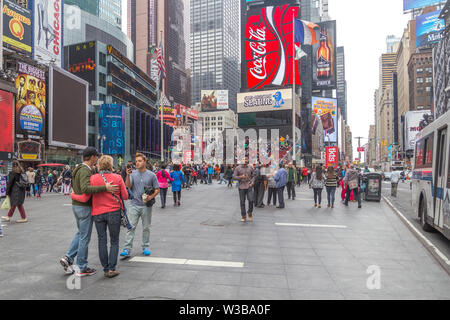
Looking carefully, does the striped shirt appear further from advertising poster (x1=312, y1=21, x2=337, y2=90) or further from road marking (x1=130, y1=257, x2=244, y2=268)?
advertising poster (x1=312, y1=21, x2=337, y2=90)

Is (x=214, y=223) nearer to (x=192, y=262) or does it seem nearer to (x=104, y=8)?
(x=192, y=262)

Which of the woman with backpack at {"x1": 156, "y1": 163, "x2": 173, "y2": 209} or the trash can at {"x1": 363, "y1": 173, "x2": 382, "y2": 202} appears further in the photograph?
the trash can at {"x1": 363, "y1": 173, "x2": 382, "y2": 202}

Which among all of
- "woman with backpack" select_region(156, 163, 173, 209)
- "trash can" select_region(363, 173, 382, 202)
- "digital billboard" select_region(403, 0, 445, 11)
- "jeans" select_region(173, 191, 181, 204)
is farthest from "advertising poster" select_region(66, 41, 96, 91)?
"digital billboard" select_region(403, 0, 445, 11)

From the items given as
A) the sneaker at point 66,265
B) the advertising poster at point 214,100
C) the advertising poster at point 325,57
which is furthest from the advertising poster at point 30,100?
the advertising poster at point 214,100

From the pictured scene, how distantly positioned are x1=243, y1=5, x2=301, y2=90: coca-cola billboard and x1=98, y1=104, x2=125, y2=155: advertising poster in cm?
2695

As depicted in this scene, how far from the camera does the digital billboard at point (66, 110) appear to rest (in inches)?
1584

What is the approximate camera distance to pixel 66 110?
43.1 meters

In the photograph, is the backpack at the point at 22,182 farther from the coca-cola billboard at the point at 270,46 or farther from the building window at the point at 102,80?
the building window at the point at 102,80

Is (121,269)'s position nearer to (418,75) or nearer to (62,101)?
(62,101)

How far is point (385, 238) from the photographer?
328 inches

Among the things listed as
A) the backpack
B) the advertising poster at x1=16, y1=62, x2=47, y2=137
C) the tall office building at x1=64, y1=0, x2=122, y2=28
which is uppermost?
the tall office building at x1=64, y1=0, x2=122, y2=28

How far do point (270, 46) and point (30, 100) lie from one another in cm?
4517

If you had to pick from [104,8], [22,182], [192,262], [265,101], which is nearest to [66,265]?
[192,262]

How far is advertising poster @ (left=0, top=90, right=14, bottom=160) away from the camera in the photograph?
23672 millimetres
